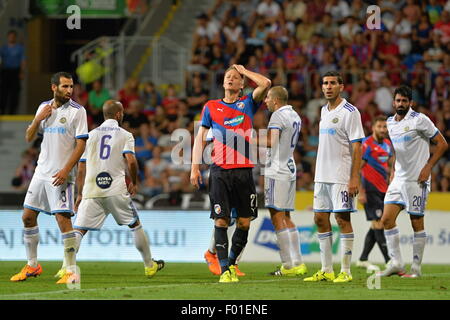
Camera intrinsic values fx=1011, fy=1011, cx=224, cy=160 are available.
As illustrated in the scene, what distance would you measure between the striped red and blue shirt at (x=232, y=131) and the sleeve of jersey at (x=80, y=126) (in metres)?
1.43

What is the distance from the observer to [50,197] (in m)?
11.8

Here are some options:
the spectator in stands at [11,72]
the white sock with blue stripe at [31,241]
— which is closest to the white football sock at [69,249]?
the white sock with blue stripe at [31,241]

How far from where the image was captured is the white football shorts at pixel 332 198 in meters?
11.6

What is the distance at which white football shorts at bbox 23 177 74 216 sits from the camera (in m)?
11.7

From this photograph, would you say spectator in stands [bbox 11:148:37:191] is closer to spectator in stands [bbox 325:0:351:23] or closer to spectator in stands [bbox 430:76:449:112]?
spectator in stands [bbox 325:0:351:23]

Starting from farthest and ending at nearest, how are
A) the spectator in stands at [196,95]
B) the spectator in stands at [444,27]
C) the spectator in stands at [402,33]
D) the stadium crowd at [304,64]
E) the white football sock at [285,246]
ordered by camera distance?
the spectator in stands at [402,33] < the spectator in stands at [444,27] < the spectator in stands at [196,95] < the stadium crowd at [304,64] < the white football sock at [285,246]

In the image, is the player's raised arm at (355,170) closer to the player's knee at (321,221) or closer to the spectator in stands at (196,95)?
the player's knee at (321,221)

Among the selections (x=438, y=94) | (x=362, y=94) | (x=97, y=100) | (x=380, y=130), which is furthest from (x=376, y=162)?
(x=97, y=100)

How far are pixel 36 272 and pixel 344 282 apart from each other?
375 centimetres

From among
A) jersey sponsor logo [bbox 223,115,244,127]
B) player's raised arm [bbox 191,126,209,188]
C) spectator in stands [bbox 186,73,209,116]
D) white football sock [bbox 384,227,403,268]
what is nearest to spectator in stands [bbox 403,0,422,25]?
spectator in stands [bbox 186,73,209,116]

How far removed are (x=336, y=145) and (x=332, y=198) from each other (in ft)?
2.03

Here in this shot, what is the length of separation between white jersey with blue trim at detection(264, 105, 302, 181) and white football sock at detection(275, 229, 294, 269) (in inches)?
28.9

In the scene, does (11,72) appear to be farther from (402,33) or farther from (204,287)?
(204,287)

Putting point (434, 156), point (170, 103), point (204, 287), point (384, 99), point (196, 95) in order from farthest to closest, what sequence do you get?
point (170, 103) < point (196, 95) < point (384, 99) < point (434, 156) < point (204, 287)
